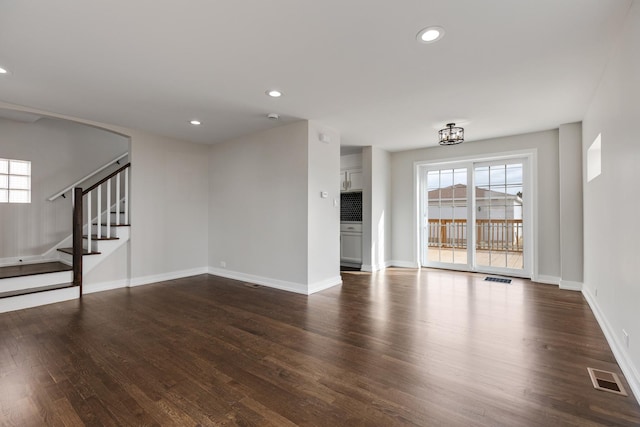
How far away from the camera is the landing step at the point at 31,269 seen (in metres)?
3.73

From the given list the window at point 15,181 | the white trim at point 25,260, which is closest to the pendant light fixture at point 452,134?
the white trim at point 25,260

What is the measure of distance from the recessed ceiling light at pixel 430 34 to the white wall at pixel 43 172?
5.39m

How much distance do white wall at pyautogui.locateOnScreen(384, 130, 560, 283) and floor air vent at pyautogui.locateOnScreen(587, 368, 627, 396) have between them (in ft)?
10.2

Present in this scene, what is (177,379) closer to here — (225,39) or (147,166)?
(225,39)

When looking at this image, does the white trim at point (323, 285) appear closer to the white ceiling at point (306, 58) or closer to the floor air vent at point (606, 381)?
the white ceiling at point (306, 58)

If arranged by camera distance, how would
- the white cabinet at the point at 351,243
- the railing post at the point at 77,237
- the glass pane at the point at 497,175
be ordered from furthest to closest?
the white cabinet at the point at 351,243
the glass pane at the point at 497,175
the railing post at the point at 77,237

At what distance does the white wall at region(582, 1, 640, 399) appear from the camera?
1908mm

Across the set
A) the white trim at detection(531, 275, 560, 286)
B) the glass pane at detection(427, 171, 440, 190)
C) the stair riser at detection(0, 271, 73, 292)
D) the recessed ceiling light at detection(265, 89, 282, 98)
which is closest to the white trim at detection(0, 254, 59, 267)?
the stair riser at detection(0, 271, 73, 292)

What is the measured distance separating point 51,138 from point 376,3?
5865mm

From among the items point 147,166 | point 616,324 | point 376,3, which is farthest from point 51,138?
point 616,324

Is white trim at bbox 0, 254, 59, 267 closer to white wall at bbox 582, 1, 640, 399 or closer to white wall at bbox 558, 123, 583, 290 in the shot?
white wall at bbox 582, 1, 640, 399

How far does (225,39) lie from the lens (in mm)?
2281

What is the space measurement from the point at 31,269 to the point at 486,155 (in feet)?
23.9

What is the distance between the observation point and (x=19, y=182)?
4.76 m
